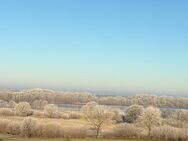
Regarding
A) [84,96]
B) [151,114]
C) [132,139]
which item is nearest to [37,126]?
[132,139]

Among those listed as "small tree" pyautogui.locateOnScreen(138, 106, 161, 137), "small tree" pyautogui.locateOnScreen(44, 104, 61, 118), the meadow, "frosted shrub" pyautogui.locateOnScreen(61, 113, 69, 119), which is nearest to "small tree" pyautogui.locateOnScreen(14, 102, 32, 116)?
the meadow

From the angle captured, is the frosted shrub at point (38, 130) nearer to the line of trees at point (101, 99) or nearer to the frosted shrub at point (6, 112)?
the frosted shrub at point (6, 112)

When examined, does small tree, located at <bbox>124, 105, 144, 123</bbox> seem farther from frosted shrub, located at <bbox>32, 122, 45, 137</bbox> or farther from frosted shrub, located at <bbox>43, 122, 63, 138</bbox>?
frosted shrub, located at <bbox>32, 122, 45, 137</bbox>

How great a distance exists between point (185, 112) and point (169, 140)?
3781 centimetres

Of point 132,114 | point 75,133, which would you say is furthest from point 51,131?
point 132,114

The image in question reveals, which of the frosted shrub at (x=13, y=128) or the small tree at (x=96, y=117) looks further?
the small tree at (x=96, y=117)

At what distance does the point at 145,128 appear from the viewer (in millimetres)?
56031

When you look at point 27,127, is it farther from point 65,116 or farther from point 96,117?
point 65,116

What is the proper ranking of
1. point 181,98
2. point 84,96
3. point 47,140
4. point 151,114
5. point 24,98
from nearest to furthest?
point 47,140 → point 151,114 → point 24,98 → point 84,96 → point 181,98

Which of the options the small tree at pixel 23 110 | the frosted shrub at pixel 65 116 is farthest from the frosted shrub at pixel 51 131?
the small tree at pixel 23 110

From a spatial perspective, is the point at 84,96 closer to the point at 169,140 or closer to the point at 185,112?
the point at 185,112

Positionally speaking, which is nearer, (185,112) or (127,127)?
(127,127)

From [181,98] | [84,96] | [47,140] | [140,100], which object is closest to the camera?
[47,140]

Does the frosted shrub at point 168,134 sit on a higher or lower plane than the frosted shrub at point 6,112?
lower
